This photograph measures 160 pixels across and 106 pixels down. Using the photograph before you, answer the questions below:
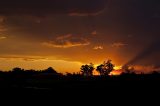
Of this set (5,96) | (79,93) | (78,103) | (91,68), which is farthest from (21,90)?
(91,68)

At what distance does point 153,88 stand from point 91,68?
Result: 10093 centimetres

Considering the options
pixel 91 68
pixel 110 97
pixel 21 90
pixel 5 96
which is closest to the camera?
pixel 110 97

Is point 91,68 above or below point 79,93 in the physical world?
above

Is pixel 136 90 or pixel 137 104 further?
pixel 136 90

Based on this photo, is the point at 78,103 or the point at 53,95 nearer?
the point at 78,103

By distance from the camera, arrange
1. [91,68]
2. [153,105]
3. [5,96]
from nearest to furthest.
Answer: [153,105]
[5,96]
[91,68]

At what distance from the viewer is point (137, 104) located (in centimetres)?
4138

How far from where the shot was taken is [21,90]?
57000 millimetres

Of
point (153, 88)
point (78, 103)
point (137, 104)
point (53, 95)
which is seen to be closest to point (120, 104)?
point (137, 104)

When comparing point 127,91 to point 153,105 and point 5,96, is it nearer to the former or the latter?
point 153,105

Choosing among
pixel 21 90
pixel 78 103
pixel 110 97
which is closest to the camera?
pixel 78 103

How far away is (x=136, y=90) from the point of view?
49.1m

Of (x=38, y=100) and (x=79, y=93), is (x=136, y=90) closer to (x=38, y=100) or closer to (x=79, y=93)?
(x=79, y=93)

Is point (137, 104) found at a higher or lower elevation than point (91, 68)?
lower
